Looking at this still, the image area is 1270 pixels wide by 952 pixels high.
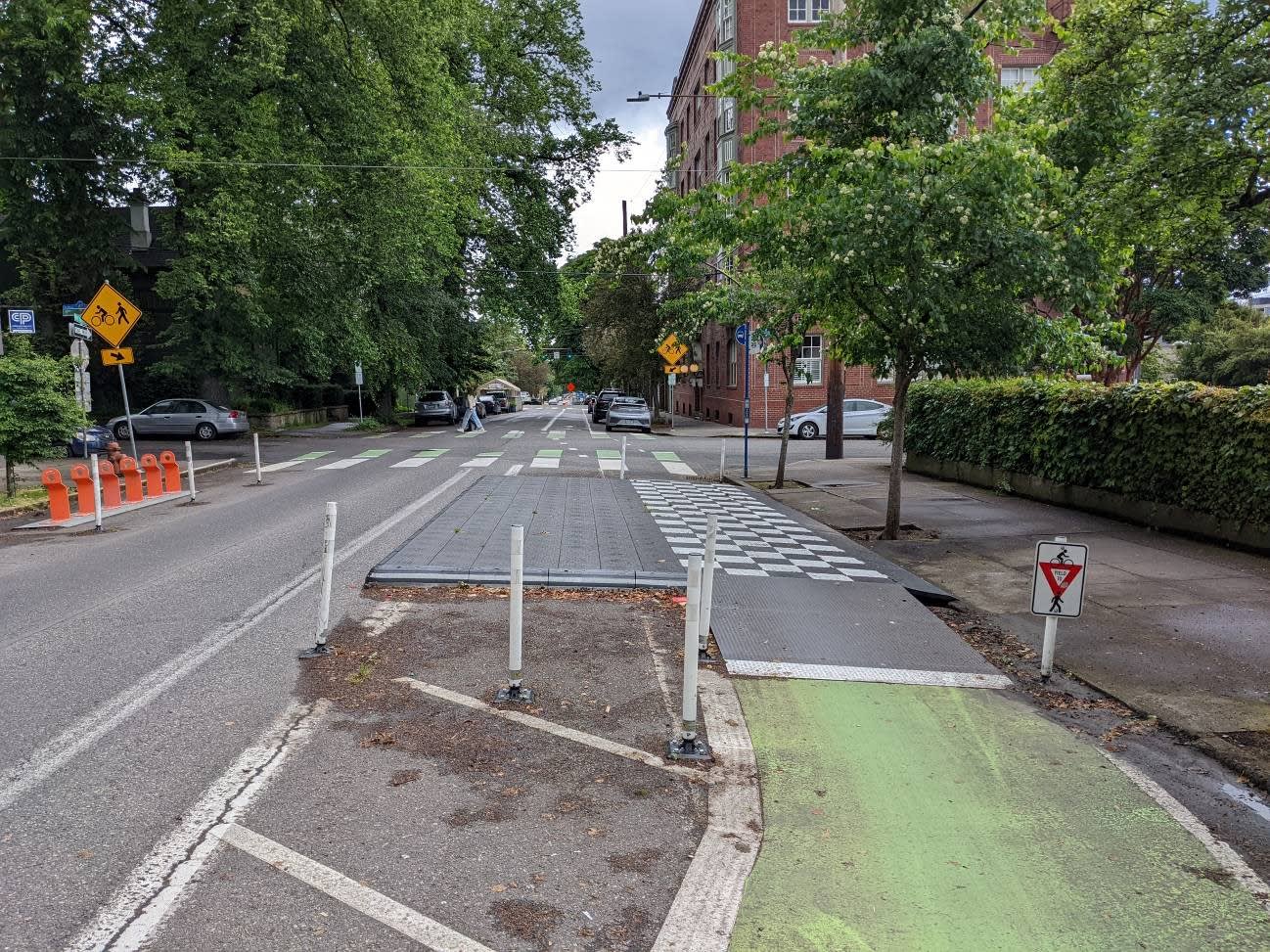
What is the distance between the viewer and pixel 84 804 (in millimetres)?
3941

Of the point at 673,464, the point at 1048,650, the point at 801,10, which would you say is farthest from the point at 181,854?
the point at 801,10

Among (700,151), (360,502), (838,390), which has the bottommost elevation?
(360,502)

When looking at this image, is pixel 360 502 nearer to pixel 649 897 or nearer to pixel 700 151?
pixel 649 897

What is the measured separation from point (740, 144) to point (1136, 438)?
28.2 metres

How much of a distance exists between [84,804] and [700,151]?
53.8 meters

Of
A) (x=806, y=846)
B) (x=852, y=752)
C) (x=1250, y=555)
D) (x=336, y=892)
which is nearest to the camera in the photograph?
(x=336, y=892)

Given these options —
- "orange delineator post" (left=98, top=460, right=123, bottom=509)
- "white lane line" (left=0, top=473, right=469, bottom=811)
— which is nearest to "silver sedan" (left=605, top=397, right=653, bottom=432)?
"orange delineator post" (left=98, top=460, right=123, bottom=509)

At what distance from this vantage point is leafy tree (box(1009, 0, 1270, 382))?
9.49 meters

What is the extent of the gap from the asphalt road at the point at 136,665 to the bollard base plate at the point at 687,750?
7.21ft

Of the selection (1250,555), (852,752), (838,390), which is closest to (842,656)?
(852,752)

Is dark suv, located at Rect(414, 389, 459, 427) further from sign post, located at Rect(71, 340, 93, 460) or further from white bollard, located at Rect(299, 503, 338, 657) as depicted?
white bollard, located at Rect(299, 503, 338, 657)

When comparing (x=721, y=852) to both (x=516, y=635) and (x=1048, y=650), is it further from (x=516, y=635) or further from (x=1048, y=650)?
(x=1048, y=650)

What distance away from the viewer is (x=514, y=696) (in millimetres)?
5340

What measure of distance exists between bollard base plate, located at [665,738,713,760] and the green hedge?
8109 millimetres
